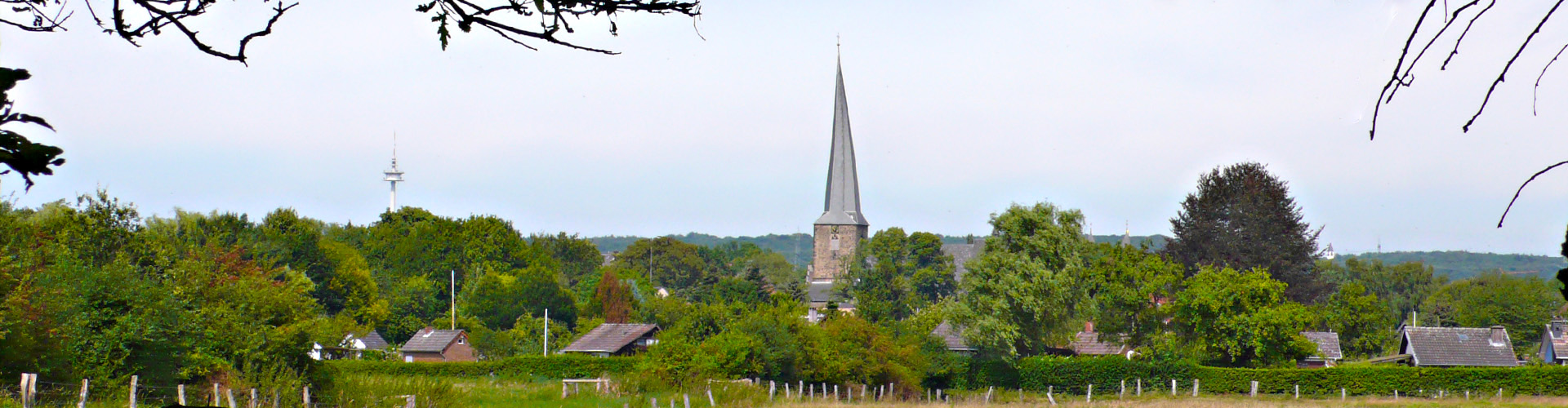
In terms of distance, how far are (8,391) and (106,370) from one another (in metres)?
3.55

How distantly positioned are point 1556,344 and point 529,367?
40716 mm

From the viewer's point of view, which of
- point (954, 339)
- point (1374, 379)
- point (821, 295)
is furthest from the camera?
point (821, 295)

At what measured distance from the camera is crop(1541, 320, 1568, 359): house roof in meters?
50.8

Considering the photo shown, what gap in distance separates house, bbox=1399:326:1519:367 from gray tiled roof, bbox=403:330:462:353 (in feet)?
148

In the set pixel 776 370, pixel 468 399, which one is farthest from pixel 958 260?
pixel 468 399

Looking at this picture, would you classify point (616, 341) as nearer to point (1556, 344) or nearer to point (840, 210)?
point (1556, 344)

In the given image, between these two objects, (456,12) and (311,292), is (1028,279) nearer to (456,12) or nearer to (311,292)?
(311,292)

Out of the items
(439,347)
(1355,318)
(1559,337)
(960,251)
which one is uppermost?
(960,251)

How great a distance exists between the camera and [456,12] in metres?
3.60

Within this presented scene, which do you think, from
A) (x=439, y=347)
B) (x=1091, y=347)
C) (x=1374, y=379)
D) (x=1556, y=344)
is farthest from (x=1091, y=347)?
(x=439, y=347)

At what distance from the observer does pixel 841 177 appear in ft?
431

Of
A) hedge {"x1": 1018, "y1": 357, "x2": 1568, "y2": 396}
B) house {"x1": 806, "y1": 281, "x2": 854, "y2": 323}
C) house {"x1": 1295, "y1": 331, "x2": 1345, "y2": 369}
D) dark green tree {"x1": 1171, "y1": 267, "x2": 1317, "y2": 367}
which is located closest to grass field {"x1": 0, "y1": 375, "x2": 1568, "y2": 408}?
hedge {"x1": 1018, "y1": 357, "x2": 1568, "y2": 396}

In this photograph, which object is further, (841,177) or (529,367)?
(841,177)

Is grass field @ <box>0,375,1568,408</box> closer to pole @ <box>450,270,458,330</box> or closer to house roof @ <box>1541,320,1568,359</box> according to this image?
house roof @ <box>1541,320,1568,359</box>
